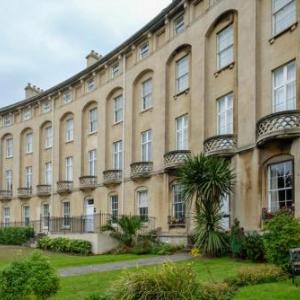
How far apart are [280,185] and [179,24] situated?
13.0 m

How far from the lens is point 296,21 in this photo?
20.3 m

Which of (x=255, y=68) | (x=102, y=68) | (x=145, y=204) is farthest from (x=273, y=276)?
(x=102, y=68)

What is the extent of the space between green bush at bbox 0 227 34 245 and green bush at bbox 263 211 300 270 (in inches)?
1057

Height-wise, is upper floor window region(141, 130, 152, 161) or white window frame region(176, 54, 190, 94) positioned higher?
white window frame region(176, 54, 190, 94)

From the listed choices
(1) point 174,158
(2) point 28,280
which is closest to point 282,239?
(2) point 28,280

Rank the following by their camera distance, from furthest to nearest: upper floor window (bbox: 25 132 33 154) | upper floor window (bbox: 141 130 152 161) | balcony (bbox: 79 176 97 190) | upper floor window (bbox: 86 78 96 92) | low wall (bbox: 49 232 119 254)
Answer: upper floor window (bbox: 25 132 33 154) < upper floor window (bbox: 86 78 96 92) < balcony (bbox: 79 176 97 190) < upper floor window (bbox: 141 130 152 161) < low wall (bbox: 49 232 119 254)

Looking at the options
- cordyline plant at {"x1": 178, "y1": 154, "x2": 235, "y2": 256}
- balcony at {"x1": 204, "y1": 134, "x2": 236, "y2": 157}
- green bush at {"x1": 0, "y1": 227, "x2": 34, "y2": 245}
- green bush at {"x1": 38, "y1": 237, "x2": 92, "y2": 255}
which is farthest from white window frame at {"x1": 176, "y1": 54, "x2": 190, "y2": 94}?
green bush at {"x1": 0, "y1": 227, "x2": 34, "y2": 245}

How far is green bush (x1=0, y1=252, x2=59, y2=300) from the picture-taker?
10.2 metres

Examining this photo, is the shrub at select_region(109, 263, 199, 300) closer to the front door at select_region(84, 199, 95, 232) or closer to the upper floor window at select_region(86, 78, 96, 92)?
the front door at select_region(84, 199, 95, 232)

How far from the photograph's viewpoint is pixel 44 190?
1720 inches

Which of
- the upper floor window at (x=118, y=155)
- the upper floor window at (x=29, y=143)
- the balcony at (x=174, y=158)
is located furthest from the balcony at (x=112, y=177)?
the upper floor window at (x=29, y=143)

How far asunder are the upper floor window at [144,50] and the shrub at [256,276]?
21.0m

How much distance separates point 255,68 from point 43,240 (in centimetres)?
1848

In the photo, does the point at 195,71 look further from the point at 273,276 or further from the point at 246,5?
the point at 273,276
